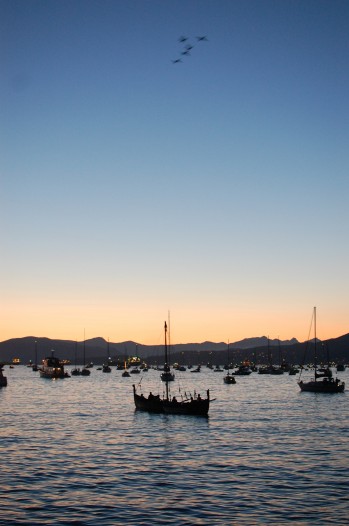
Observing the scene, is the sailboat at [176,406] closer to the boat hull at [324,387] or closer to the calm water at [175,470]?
the calm water at [175,470]

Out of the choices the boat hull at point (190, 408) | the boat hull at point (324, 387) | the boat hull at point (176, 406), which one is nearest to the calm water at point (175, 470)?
the boat hull at point (190, 408)

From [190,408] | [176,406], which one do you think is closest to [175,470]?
[190,408]

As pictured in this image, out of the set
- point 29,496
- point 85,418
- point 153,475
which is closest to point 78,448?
point 153,475

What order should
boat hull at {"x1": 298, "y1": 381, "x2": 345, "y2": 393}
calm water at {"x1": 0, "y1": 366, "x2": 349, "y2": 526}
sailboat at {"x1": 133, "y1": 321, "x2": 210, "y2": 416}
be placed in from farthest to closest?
boat hull at {"x1": 298, "y1": 381, "x2": 345, "y2": 393}
sailboat at {"x1": 133, "y1": 321, "x2": 210, "y2": 416}
calm water at {"x1": 0, "y1": 366, "x2": 349, "y2": 526}

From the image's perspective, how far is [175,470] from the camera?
41.7 meters

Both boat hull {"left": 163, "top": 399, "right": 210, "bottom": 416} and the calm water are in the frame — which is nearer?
the calm water

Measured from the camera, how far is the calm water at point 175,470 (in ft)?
98.6

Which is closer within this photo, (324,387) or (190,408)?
(190,408)

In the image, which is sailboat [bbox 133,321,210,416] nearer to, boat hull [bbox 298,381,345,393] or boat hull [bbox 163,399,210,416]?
boat hull [bbox 163,399,210,416]

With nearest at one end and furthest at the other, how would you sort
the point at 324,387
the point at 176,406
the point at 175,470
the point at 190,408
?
the point at 175,470
the point at 190,408
the point at 176,406
the point at 324,387

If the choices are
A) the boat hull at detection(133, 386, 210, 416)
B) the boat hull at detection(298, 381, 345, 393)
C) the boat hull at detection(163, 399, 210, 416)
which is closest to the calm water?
the boat hull at detection(163, 399, 210, 416)

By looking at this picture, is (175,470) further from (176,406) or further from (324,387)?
(324,387)

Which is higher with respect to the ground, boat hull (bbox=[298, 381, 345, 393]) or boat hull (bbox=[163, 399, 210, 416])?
boat hull (bbox=[163, 399, 210, 416])

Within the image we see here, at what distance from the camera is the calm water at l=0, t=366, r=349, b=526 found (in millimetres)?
30047
